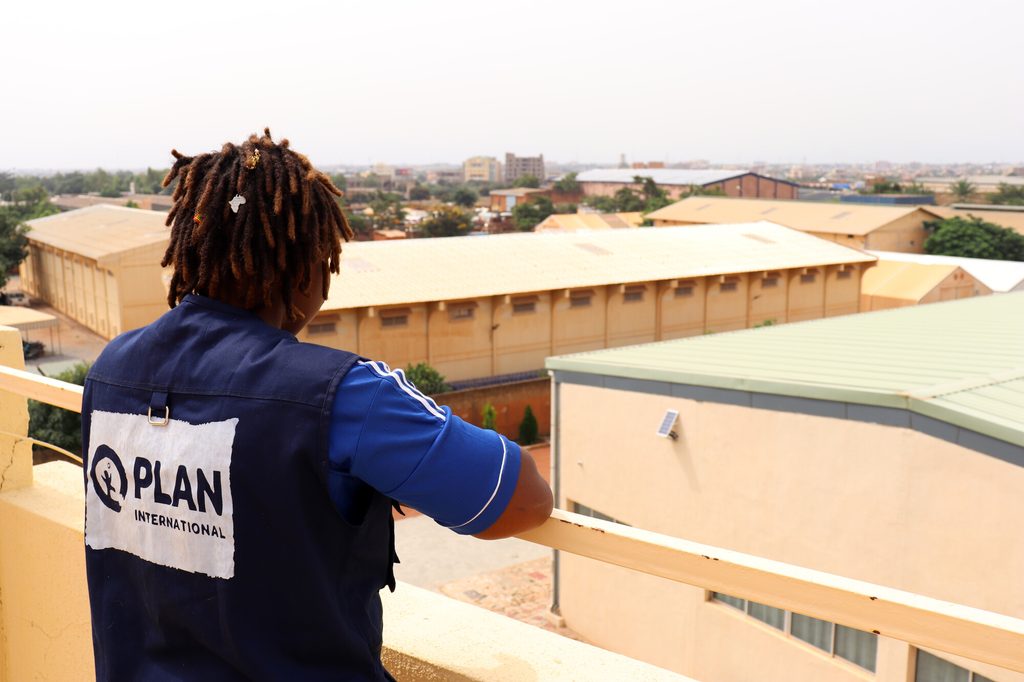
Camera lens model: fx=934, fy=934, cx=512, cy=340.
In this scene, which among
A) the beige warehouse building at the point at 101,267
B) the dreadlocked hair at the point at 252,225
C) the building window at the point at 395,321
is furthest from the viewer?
the beige warehouse building at the point at 101,267

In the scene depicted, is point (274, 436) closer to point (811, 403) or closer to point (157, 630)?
point (157, 630)

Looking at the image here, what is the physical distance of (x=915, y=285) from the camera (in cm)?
2969

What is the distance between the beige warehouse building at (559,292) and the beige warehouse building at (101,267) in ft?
18.0

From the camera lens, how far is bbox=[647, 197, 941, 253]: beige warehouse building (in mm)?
40906

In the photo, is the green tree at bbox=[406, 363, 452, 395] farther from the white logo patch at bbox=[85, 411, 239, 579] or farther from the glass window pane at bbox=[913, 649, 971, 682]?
the white logo patch at bbox=[85, 411, 239, 579]

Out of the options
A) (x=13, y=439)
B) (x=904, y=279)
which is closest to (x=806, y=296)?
(x=904, y=279)

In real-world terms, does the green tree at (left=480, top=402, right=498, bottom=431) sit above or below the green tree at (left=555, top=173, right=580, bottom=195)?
below

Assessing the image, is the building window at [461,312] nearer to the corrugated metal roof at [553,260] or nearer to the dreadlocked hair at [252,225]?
the corrugated metal roof at [553,260]

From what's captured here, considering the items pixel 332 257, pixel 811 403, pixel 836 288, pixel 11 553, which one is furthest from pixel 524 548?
pixel 836 288

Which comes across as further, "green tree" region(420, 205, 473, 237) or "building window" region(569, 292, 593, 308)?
"green tree" region(420, 205, 473, 237)

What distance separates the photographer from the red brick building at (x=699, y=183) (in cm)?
11081

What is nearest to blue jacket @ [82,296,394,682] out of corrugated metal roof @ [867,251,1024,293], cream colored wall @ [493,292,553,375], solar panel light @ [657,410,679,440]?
solar panel light @ [657,410,679,440]

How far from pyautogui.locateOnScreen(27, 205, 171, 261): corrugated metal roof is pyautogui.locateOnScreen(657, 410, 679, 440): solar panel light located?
19.2 m

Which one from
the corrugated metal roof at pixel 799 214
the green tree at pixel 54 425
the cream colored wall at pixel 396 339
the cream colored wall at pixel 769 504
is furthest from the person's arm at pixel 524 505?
the corrugated metal roof at pixel 799 214
